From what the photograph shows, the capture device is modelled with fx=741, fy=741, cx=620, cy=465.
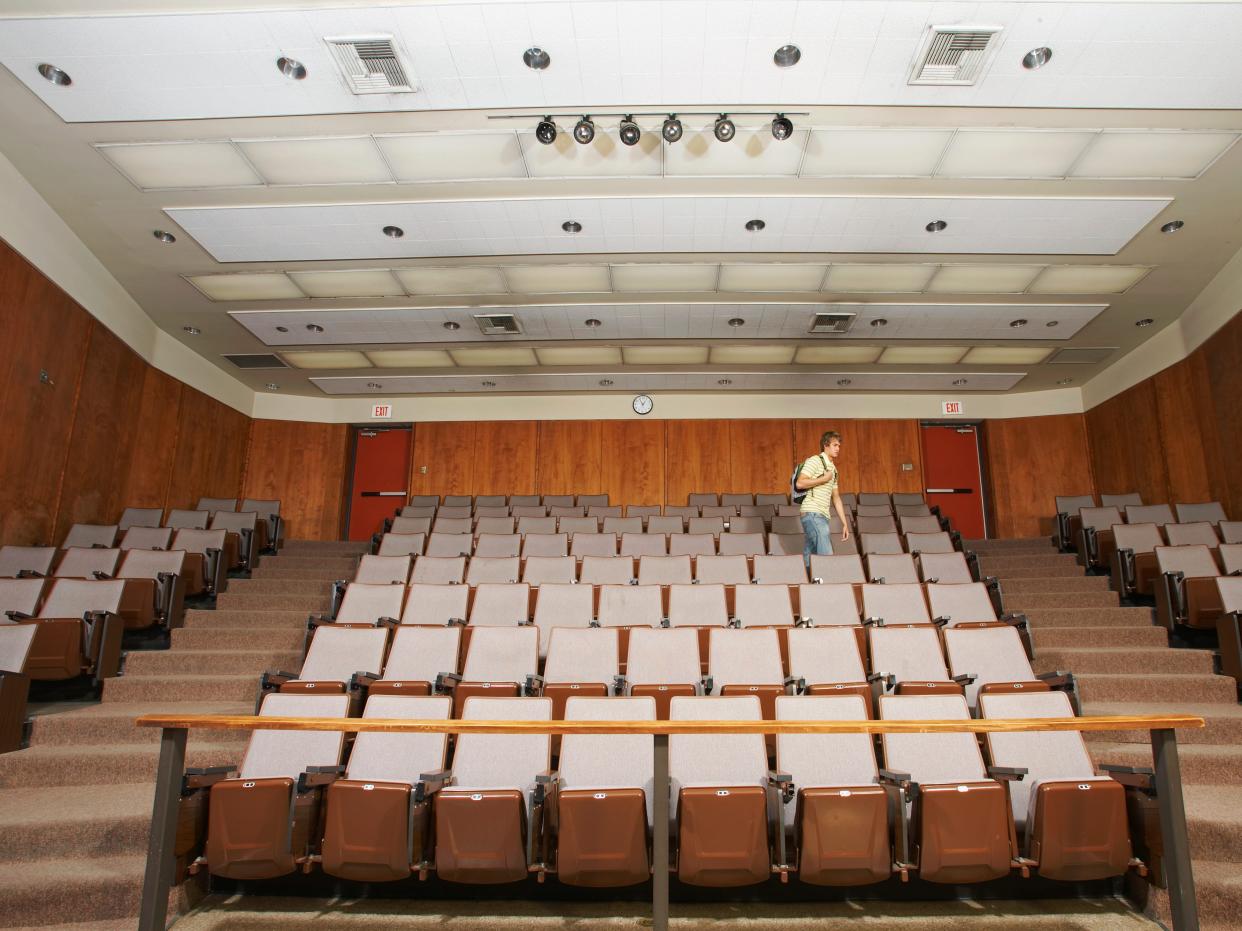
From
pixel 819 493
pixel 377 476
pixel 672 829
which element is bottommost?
pixel 672 829

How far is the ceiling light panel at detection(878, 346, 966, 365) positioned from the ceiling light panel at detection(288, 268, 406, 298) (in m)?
3.51

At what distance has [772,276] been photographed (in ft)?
14.2

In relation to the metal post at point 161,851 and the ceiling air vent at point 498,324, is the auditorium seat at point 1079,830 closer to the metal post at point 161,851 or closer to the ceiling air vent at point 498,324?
the metal post at point 161,851

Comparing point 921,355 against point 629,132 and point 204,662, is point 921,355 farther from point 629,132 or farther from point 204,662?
point 204,662

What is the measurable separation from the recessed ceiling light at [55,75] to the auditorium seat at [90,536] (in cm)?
228

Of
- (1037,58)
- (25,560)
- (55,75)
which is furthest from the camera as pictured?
(25,560)

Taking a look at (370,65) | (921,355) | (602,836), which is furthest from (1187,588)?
(370,65)

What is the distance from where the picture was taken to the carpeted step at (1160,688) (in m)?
2.71

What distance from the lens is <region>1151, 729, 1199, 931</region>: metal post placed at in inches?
54.8

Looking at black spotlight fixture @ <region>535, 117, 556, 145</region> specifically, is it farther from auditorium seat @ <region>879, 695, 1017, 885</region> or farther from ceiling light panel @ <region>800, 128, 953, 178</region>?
auditorium seat @ <region>879, 695, 1017, 885</region>

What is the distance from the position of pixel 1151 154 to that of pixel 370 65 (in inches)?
128

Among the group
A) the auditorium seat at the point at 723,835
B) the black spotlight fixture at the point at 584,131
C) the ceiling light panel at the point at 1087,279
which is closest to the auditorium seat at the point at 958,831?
the auditorium seat at the point at 723,835

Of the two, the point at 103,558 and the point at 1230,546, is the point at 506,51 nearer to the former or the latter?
the point at 103,558

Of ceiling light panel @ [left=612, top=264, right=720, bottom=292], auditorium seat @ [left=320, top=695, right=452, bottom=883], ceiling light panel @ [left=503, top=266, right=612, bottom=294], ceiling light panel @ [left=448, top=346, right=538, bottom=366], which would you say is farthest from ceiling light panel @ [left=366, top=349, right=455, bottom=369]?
auditorium seat @ [left=320, top=695, right=452, bottom=883]
